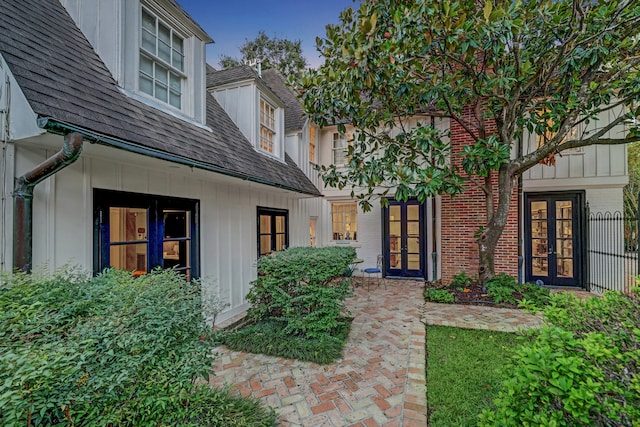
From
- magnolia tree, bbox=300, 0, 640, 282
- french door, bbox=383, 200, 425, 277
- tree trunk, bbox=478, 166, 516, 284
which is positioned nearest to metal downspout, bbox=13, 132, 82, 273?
magnolia tree, bbox=300, 0, 640, 282

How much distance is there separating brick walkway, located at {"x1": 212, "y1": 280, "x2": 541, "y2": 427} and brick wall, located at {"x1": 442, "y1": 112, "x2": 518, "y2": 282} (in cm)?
236

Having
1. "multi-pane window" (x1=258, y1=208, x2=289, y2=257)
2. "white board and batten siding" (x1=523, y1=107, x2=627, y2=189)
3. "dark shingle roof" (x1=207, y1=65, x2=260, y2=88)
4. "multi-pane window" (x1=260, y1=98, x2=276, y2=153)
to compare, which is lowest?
"multi-pane window" (x1=258, y1=208, x2=289, y2=257)

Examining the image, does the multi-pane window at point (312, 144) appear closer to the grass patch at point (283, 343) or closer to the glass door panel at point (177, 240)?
the glass door panel at point (177, 240)

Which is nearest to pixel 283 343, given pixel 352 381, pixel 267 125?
pixel 352 381

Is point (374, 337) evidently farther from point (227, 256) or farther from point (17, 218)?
point (17, 218)

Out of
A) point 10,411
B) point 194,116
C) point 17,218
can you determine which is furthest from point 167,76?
point 10,411

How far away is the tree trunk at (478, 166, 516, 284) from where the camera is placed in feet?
A: 20.0

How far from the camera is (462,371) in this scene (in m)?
3.29

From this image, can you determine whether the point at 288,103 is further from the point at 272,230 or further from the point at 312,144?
the point at 272,230

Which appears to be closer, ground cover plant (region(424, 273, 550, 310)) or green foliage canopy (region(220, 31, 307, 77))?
ground cover plant (region(424, 273, 550, 310))

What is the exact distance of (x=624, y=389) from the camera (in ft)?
4.55

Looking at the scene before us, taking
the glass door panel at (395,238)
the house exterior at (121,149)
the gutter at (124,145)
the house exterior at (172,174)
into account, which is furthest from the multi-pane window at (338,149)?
the gutter at (124,145)

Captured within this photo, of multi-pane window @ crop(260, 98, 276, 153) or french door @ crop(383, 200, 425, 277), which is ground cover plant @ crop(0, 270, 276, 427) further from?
french door @ crop(383, 200, 425, 277)

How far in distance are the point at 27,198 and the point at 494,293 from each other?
24.6 ft
